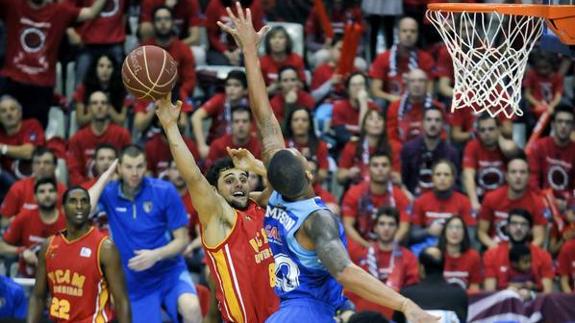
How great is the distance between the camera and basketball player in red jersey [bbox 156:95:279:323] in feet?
28.0

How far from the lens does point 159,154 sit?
43.0 ft

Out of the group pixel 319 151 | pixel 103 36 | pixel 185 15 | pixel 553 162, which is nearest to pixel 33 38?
pixel 103 36

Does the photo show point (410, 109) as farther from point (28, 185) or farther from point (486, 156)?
point (28, 185)

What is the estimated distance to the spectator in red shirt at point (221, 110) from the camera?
13.2 metres

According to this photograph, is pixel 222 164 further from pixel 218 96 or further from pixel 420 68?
pixel 420 68

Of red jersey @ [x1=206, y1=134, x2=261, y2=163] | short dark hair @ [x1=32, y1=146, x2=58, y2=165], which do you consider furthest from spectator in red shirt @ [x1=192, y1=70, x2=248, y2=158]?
short dark hair @ [x1=32, y1=146, x2=58, y2=165]

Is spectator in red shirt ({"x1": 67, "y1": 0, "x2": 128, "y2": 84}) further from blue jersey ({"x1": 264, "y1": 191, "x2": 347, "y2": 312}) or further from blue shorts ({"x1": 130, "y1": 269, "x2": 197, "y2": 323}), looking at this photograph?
blue jersey ({"x1": 264, "y1": 191, "x2": 347, "y2": 312})

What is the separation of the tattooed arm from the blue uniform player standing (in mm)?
3744

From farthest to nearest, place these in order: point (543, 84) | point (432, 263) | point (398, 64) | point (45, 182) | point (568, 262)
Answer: point (543, 84) → point (398, 64) → point (568, 262) → point (45, 182) → point (432, 263)

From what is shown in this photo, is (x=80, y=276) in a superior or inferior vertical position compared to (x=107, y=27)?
inferior

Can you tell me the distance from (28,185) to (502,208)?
163 inches

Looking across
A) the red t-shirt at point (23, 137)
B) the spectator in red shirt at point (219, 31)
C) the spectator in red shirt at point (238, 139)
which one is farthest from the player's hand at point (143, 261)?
the spectator in red shirt at point (219, 31)

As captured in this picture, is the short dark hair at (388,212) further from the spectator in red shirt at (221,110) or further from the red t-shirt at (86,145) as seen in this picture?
the red t-shirt at (86,145)

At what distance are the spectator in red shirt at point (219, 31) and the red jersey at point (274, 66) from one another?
423mm
